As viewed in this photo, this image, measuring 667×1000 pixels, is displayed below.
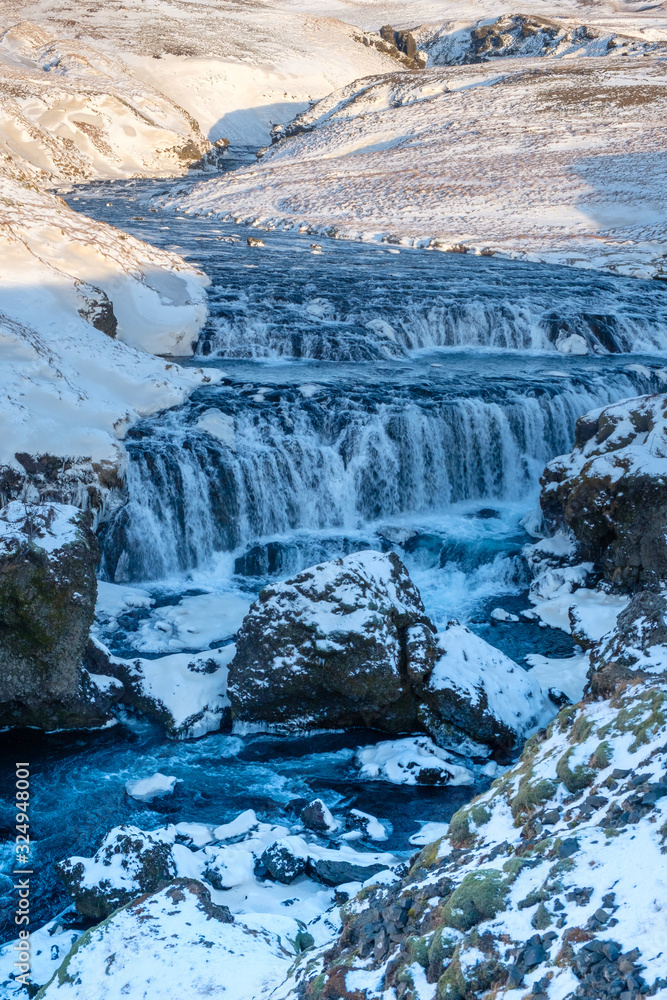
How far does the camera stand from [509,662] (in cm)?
977

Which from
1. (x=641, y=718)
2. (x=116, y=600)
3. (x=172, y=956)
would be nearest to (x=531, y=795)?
(x=641, y=718)

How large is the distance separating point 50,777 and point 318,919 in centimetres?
372

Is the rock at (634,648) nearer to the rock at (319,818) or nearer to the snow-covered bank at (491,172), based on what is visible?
the rock at (319,818)

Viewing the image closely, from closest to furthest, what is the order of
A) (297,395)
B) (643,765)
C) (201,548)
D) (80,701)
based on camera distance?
1. (643,765)
2. (80,701)
3. (201,548)
4. (297,395)

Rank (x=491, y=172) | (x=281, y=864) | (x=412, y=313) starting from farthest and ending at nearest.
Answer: (x=491, y=172) < (x=412, y=313) < (x=281, y=864)

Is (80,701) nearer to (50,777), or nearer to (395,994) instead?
(50,777)

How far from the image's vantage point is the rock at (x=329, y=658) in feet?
30.3

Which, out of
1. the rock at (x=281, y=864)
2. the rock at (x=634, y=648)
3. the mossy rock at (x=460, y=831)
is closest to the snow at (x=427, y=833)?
the rock at (x=281, y=864)

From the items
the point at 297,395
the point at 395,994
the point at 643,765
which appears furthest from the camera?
the point at 297,395

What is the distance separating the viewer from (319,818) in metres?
7.84

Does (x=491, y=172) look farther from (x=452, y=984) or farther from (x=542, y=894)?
(x=452, y=984)

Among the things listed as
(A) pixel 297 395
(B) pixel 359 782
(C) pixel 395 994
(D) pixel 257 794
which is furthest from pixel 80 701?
(A) pixel 297 395

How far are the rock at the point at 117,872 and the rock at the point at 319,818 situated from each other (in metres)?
1.54

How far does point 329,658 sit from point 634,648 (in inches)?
161
